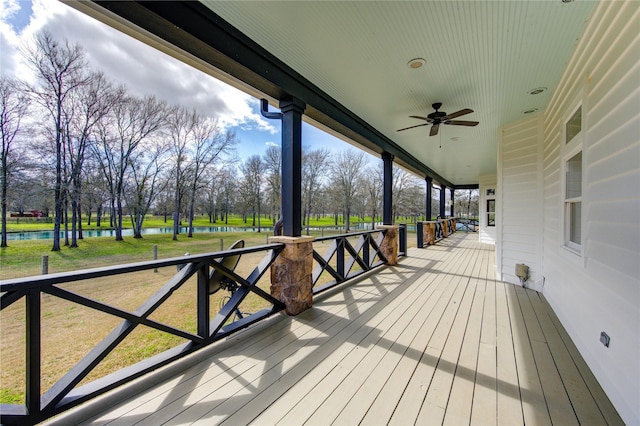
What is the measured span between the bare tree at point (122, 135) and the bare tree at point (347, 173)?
13831 mm

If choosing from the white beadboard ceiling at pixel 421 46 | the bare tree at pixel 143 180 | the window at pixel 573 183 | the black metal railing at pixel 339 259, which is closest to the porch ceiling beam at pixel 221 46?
the white beadboard ceiling at pixel 421 46

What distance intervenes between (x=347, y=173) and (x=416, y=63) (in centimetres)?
2131

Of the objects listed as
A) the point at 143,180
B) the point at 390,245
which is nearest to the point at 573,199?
the point at 390,245

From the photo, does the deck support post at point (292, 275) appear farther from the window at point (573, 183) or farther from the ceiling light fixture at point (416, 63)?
the window at point (573, 183)

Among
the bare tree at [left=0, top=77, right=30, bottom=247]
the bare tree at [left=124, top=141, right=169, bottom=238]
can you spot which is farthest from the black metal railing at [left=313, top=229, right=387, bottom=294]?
the bare tree at [left=124, top=141, right=169, bottom=238]

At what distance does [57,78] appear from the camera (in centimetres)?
1148

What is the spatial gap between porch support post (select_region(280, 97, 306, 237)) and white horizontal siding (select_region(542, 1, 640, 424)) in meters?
2.58

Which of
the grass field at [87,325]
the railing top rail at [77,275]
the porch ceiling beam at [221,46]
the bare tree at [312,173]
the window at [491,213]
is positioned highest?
the bare tree at [312,173]

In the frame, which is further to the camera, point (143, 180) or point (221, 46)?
point (143, 180)

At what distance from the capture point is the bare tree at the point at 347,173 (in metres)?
23.4

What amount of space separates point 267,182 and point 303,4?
2138 cm

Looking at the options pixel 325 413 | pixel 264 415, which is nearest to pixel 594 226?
pixel 325 413

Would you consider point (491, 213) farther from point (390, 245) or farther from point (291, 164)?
point (291, 164)

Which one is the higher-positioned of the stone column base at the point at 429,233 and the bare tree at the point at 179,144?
the bare tree at the point at 179,144
